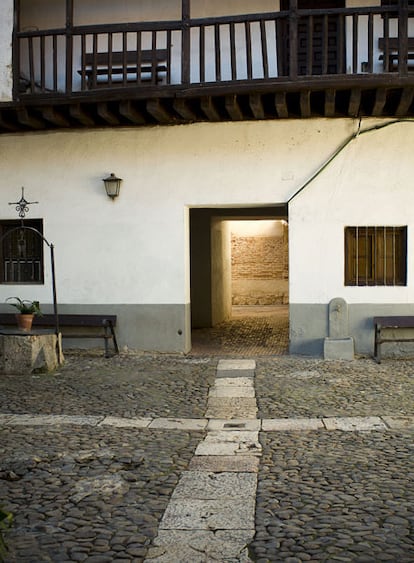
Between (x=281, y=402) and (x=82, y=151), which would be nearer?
(x=281, y=402)

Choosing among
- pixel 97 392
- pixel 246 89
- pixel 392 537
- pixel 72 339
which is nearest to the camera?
pixel 392 537

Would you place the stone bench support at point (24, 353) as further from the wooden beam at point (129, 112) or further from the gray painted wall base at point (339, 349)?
the gray painted wall base at point (339, 349)

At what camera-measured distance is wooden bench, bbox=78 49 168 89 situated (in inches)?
408

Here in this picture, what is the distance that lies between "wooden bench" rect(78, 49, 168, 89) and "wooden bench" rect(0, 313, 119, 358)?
12.5 feet

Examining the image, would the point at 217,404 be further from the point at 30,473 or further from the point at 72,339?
the point at 72,339

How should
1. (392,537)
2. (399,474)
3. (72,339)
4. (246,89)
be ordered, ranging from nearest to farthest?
(392,537) < (399,474) < (246,89) < (72,339)

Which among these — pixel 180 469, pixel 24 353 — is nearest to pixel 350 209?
pixel 24 353

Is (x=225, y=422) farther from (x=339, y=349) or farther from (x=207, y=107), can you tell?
(x=207, y=107)

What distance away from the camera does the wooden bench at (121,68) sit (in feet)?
34.0

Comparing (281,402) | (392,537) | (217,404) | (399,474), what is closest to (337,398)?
(281,402)

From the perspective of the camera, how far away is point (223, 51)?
10.7 meters

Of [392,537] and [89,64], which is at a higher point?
[89,64]

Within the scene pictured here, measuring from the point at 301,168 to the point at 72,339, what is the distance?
4.85 metres

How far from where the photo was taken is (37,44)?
1130 centimetres
